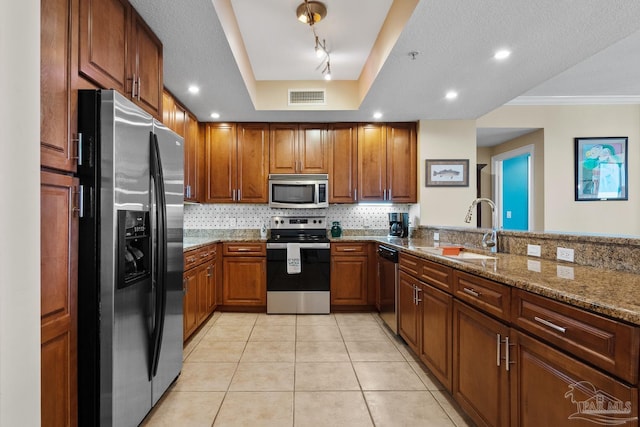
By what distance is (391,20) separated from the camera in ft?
7.53

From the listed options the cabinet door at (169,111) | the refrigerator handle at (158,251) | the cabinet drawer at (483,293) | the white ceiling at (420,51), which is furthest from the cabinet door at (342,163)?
the refrigerator handle at (158,251)

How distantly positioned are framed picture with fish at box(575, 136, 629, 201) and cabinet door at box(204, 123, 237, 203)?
4699mm

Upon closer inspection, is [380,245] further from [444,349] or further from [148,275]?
[148,275]

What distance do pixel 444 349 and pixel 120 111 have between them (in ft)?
7.20

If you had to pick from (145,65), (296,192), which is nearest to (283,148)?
(296,192)

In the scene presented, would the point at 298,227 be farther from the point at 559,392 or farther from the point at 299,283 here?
the point at 559,392

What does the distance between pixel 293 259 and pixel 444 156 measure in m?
2.34

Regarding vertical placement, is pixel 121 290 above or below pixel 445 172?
below

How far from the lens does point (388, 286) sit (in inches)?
124

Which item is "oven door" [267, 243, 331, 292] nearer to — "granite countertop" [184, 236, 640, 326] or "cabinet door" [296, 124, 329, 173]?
"cabinet door" [296, 124, 329, 173]

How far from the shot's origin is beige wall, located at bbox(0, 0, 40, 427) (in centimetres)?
81

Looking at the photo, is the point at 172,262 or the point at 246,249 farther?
the point at 246,249

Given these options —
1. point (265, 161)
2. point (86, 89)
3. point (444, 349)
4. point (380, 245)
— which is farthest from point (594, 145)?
point (86, 89)

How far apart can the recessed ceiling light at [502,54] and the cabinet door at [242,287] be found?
3.03 meters
